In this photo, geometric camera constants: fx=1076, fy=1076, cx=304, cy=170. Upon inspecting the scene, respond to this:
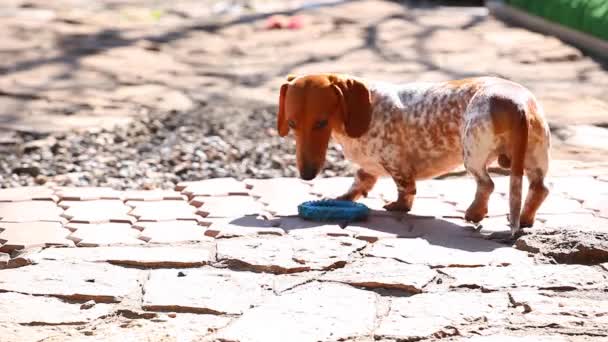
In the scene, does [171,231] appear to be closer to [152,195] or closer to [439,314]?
[152,195]

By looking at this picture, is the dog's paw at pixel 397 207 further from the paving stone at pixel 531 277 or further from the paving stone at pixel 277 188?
the paving stone at pixel 531 277

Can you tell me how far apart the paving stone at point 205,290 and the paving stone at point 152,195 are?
3.27 feet

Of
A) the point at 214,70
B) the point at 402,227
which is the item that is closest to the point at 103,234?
the point at 402,227

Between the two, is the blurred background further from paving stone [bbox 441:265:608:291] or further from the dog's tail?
paving stone [bbox 441:265:608:291]

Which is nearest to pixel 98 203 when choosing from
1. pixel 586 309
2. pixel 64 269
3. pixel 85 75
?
pixel 64 269

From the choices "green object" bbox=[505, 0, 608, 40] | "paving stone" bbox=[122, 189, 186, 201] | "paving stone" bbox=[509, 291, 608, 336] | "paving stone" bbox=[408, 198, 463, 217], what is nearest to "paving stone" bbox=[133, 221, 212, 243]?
"paving stone" bbox=[122, 189, 186, 201]

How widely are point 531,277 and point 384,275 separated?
0.46 m

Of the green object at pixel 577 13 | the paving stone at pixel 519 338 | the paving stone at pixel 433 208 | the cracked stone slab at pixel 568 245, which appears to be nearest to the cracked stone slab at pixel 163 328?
the paving stone at pixel 519 338

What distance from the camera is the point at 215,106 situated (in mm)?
6844

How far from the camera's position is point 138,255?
3.70 m

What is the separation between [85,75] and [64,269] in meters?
4.17

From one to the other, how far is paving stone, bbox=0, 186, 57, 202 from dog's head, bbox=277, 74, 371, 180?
1.11 m

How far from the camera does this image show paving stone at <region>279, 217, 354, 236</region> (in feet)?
12.9

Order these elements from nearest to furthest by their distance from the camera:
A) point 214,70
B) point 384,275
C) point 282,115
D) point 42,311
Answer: point 42,311, point 384,275, point 282,115, point 214,70
